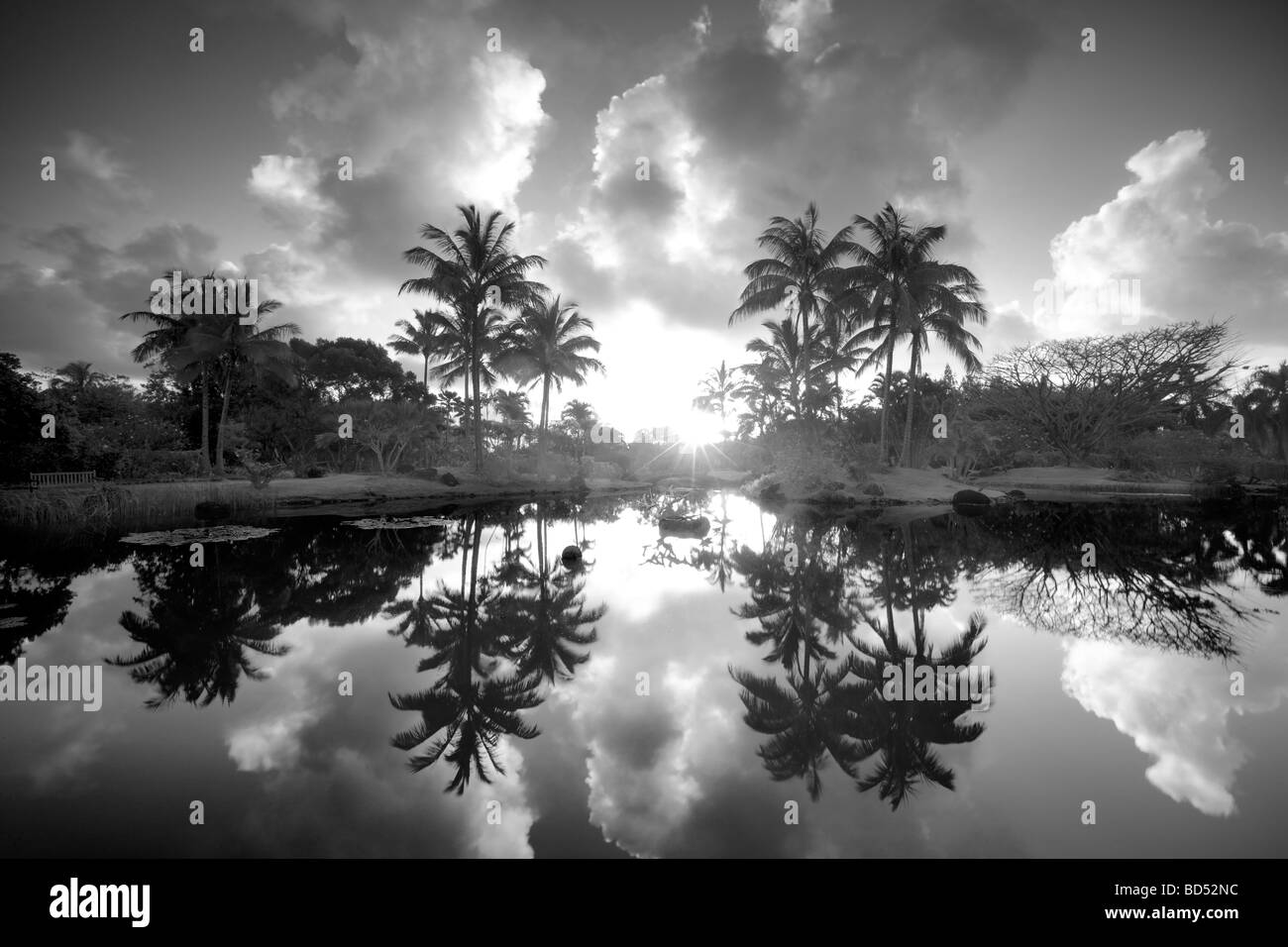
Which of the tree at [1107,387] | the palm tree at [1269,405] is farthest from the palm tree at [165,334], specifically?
the palm tree at [1269,405]

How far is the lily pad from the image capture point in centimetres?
1175

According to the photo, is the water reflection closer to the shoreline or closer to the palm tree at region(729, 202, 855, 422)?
the shoreline

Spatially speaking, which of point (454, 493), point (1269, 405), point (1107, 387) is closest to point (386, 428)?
point (454, 493)

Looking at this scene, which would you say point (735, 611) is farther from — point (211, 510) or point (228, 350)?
point (228, 350)

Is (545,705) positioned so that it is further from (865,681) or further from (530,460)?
(530,460)

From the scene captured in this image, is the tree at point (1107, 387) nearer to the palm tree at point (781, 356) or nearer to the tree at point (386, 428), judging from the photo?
the palm tree at point (781, 356)

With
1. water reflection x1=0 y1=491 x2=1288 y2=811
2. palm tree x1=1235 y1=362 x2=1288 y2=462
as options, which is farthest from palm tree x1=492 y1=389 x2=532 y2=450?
palm tree x1=1235 y1=362 x2=1288 y2=462

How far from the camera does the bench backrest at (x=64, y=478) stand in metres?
16.5

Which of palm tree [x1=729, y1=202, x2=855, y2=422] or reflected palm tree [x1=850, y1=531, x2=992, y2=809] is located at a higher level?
palm tree [x1=729, y1=202, x2=855, y2=422]

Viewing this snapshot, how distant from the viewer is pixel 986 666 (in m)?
4.93

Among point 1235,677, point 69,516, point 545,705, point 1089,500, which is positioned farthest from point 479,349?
point 1089,500

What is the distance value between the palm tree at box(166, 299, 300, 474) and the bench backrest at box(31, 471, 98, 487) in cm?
753

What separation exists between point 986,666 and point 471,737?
473 centimetres

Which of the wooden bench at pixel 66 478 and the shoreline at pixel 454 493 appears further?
the wooden bench at pixel 66 478
